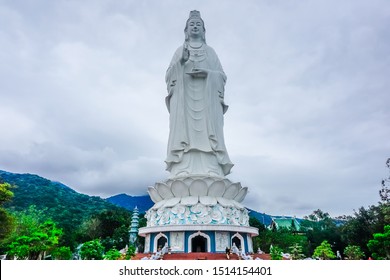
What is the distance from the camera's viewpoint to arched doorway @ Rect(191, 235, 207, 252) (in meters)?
12.1

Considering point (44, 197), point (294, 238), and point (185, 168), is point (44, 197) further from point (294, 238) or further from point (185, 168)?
point (185, 168)

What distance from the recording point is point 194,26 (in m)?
15.7

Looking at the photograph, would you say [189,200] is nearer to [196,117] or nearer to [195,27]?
[196,117]

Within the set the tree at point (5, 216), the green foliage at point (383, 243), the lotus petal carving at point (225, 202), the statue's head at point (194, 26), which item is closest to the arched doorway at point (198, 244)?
the lotus petal carving at point (225, 202)

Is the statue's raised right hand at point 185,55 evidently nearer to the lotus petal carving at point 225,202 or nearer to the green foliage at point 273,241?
the lotus petal carving at point 225,202

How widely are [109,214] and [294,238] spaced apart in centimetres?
1670

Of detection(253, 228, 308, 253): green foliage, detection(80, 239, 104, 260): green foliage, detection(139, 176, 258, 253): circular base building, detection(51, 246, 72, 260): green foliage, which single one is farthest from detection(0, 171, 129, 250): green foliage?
detection(139, 176, 258, 253): circular base building

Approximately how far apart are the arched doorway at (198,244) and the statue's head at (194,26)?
9.12m

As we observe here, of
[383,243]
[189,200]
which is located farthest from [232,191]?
[383,243]

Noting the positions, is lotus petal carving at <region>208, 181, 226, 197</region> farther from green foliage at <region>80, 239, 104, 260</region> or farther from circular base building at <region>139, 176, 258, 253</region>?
green foliage at <region>80, 239, 104, 260</region>

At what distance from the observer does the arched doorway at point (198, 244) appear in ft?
39.6

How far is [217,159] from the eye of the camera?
1378 cm

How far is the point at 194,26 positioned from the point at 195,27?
8 centimetres
